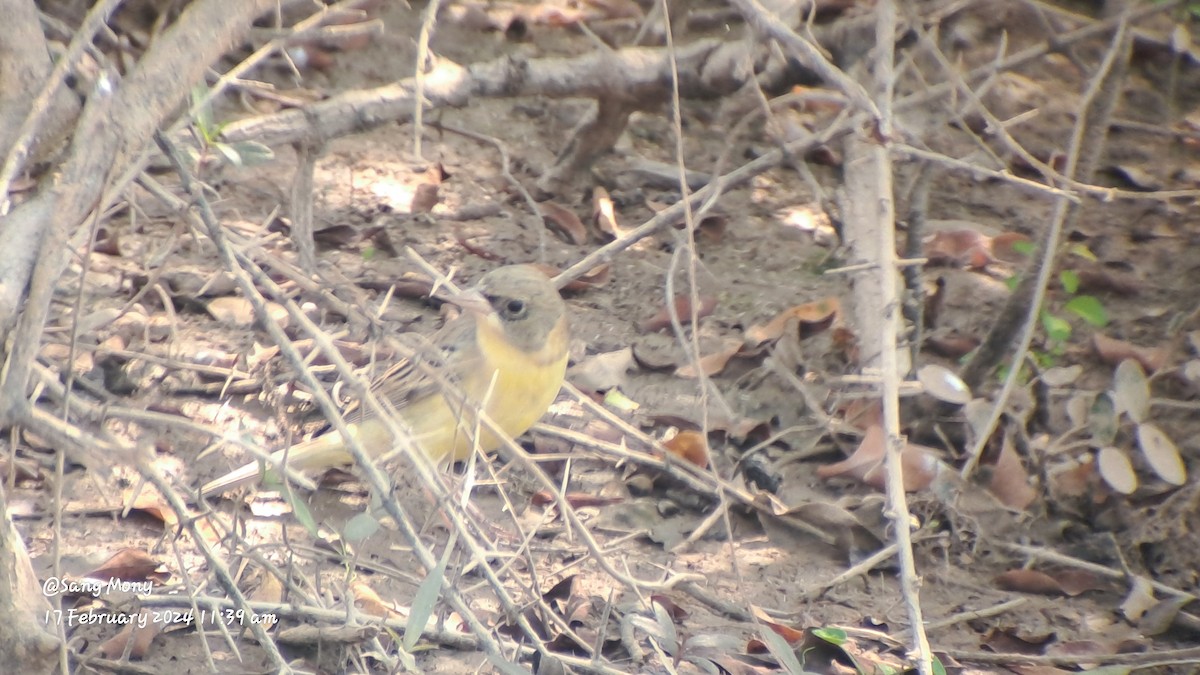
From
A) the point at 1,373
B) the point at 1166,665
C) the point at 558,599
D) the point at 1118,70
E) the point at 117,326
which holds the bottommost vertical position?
the point at 1166,665

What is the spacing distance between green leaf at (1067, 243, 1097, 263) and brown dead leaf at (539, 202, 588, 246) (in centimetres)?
224

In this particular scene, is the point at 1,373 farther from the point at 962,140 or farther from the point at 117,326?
the point at 962,140

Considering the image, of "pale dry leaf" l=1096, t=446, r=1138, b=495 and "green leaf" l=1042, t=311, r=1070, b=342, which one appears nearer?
"pale dry leaf" l=1096, t=446, r=1138, b=495

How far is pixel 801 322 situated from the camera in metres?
5.43

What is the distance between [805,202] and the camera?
21.1 feet

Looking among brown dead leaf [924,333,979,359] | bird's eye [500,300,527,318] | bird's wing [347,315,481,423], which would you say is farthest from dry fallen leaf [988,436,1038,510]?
bird's wing [347,315,481,423]

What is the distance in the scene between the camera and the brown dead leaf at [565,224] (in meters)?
6.06

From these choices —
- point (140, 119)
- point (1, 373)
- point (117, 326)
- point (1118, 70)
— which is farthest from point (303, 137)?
point (1118, 70)

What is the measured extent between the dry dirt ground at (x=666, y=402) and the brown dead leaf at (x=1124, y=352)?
6 centimetres

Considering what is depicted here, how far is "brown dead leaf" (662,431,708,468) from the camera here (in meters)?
4.74

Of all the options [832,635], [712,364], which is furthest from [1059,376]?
[832,635]

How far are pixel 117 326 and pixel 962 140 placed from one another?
14.2ft

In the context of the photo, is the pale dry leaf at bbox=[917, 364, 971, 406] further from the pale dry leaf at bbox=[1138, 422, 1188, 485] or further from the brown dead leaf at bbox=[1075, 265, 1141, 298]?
the brown dead leaf at bbox=[1075, 265, 1141, 298]

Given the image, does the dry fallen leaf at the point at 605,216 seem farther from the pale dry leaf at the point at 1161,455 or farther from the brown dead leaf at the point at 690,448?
the pale dry leaf at the point at 1161,455
